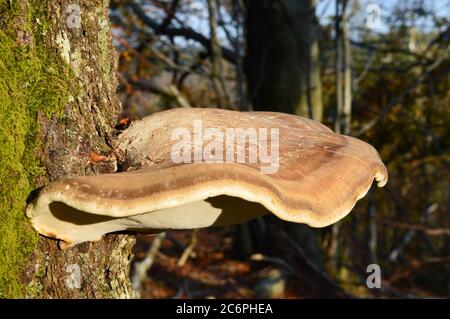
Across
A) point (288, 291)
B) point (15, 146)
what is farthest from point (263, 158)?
point (288, 291)

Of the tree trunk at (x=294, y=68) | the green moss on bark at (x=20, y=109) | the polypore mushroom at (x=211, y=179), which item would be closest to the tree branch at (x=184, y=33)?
the tree trunk at (x=294, y=68)

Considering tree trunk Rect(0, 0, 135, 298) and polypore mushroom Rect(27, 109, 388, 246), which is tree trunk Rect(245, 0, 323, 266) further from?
tree trunk Rect(0, 0, 135, 298)

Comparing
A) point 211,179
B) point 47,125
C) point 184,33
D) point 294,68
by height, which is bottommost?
point 211,179

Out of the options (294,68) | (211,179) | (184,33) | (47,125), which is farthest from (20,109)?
(184,33)

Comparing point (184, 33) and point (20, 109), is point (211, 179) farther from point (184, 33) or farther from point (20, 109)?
point (184, 33)

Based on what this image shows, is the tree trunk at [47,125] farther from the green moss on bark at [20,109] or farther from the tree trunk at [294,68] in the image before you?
the tree trunk at [294,68]

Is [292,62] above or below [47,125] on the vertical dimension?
above
